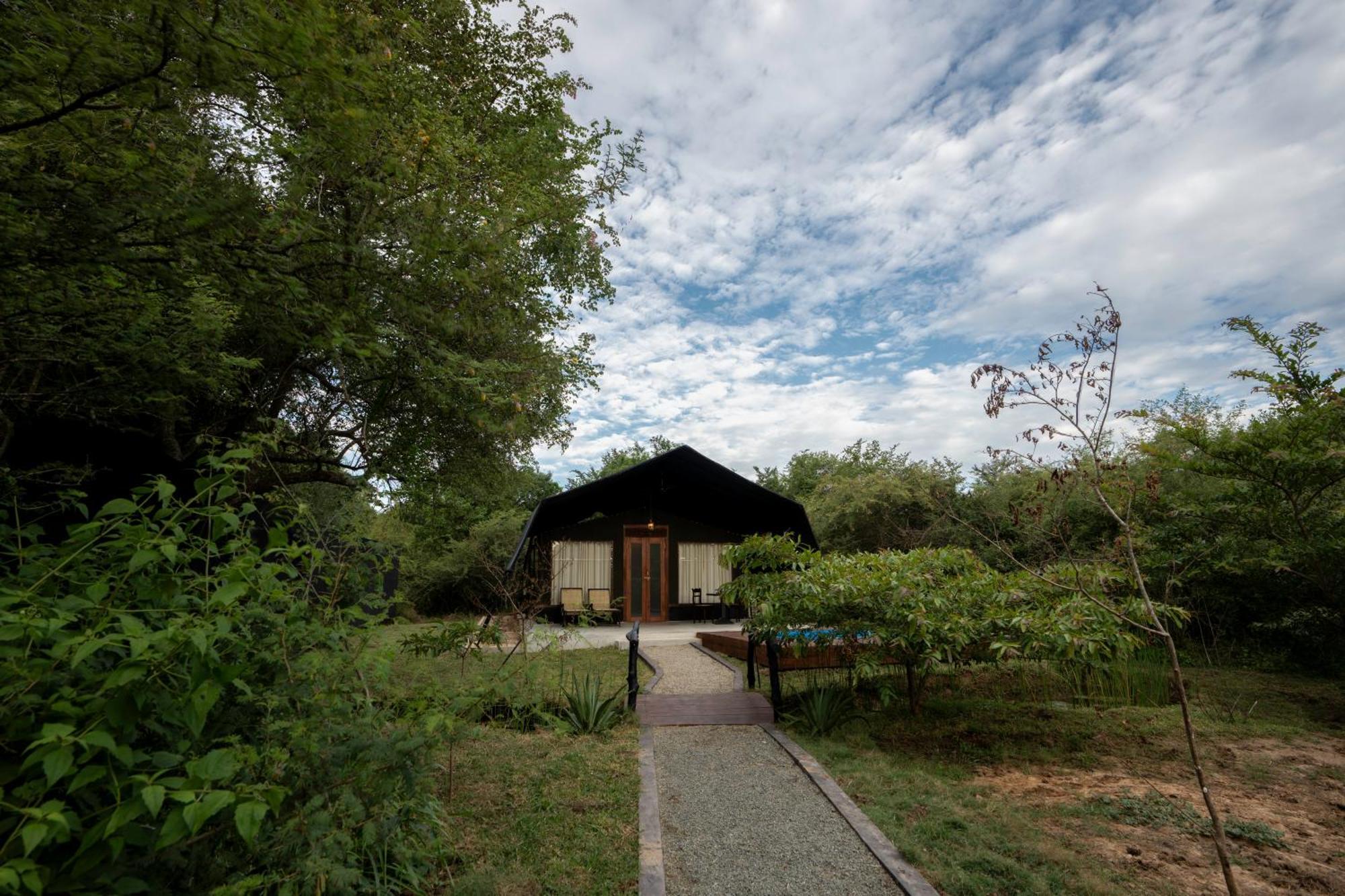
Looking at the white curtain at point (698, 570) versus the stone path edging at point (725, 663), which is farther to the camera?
the white curtain at point (698, 570)

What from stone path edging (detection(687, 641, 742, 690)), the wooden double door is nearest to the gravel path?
stone path edging (detection(687, 641, 742, 690))

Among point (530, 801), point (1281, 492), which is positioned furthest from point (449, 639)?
point (1281, 492)

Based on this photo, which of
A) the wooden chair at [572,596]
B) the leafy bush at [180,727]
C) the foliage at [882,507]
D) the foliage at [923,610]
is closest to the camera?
the leafy bush at [180,727]

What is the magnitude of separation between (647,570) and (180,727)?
43.2ft

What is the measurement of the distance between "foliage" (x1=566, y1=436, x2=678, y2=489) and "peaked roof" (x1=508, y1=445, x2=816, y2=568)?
15.1 m

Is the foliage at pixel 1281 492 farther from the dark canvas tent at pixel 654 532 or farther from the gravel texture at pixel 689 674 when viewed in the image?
the dark canvas tent at pixel 654 532

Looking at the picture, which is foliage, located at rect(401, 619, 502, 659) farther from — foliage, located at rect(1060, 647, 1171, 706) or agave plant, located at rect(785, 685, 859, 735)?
foliage, located at rect(1060, 647, 1171, 706)

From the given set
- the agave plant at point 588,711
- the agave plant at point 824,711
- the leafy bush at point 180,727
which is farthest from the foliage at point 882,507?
the leafy bush at point 180,727

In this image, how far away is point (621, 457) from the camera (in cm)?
3238

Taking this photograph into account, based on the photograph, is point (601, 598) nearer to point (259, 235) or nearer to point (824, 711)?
point (824, 711)

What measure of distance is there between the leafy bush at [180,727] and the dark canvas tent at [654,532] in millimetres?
10858

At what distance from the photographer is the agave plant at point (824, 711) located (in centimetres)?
536

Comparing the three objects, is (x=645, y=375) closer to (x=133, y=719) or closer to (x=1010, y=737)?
(x=1010, y=737)

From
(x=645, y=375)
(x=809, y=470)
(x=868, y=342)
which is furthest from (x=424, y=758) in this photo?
(x=809, y=470)
